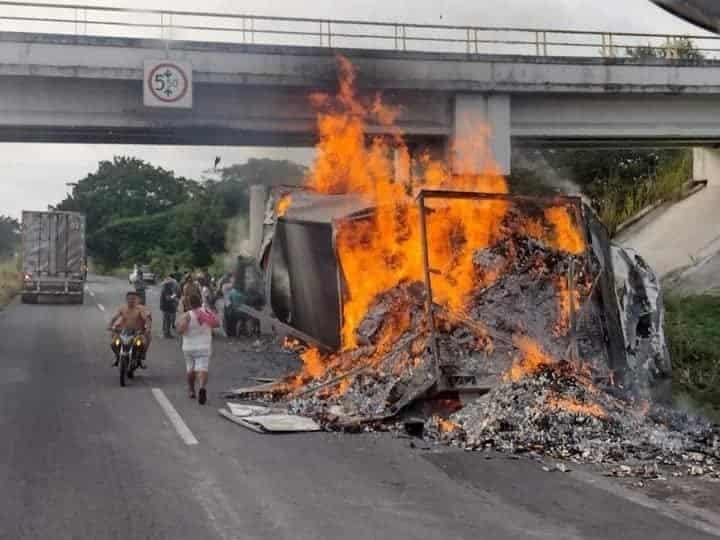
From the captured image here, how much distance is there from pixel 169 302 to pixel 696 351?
1208 centimetres

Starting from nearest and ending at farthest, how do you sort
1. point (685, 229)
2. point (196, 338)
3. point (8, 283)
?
point (196, 338), point (685, 229), point (8, 283)

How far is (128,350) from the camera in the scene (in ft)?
41.4

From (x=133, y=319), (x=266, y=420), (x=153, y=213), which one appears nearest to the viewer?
(x=266, y=420)

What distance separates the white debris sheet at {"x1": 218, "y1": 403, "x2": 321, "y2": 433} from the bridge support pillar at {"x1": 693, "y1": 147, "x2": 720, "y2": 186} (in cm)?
2276

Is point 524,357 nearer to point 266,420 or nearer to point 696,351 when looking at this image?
point 266,420

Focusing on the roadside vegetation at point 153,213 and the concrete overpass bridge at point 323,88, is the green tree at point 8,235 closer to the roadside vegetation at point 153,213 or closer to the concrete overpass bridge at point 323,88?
the roadside vegetation at point 153,213

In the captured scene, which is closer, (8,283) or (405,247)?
(405,247)

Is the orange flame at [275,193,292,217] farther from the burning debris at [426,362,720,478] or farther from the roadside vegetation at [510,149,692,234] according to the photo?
the roadside vegetation at [510,149,692,234]

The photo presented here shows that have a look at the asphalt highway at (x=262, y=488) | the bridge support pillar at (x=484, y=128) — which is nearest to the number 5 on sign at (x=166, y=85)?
the bridge support pillar at (x=484, y=128)

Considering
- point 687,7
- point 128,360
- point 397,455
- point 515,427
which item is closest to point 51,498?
point 397,455

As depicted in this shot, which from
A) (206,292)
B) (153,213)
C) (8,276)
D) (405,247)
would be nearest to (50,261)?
(8,276)

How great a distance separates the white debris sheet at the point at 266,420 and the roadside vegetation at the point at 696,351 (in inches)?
204

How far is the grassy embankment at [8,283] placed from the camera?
112 ft

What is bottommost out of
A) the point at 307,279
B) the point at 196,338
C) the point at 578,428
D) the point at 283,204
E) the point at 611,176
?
the point at 578,428
